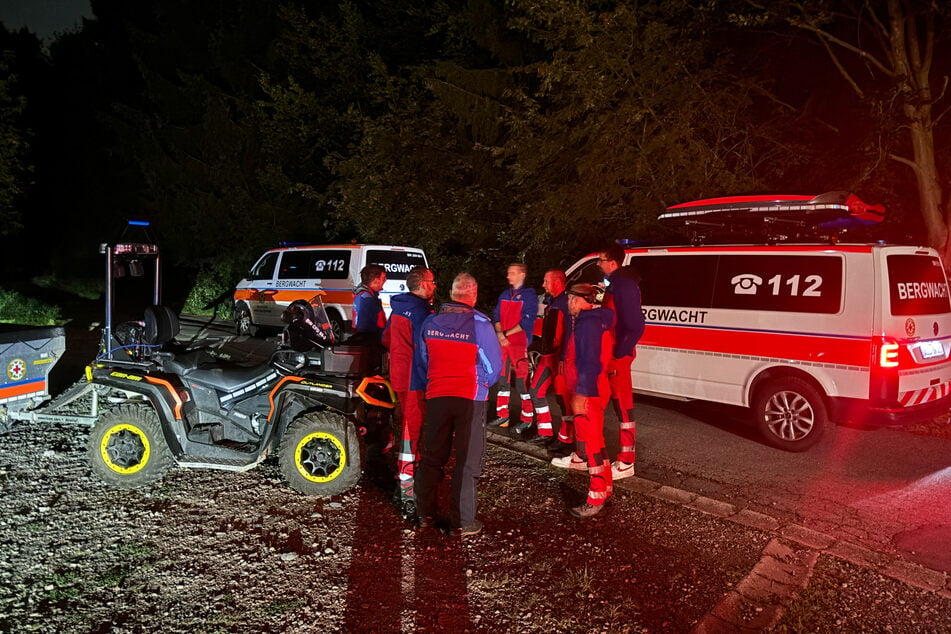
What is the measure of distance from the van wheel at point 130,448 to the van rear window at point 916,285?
6193mm

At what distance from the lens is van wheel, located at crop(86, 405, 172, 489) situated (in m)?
5.09

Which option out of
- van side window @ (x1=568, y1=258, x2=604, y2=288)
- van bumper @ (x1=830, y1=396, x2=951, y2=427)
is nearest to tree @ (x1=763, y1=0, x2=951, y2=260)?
van bumper @ (x1=830, y1=396, x2=951, y2=427)

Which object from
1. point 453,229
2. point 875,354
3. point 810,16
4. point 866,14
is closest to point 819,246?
point 875,354

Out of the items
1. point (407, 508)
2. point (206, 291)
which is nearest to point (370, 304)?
point (407, 508)

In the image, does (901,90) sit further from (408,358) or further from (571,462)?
(408,358)

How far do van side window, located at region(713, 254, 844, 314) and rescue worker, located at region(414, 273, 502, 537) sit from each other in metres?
3.61

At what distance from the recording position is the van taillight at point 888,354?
5.98m

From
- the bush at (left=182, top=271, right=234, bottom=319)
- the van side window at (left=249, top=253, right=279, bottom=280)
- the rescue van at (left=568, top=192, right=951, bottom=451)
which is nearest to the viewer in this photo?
the rescue van at (left=568, top=192, right=951, bottom=451)

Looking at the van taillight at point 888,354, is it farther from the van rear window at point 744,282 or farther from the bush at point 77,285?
the bush at point 77,285

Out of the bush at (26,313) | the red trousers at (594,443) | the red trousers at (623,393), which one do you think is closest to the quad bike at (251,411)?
the red trousers at (594,443)

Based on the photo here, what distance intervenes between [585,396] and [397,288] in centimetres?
801

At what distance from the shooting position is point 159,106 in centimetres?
2861

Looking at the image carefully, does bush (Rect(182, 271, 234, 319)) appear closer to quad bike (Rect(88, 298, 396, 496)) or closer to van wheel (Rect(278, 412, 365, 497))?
quad bike (Rect(88, 298, 396, 496))

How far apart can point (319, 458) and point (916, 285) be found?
5.54 metres
